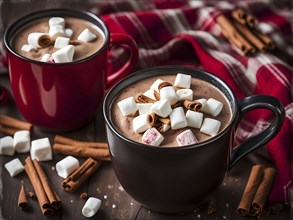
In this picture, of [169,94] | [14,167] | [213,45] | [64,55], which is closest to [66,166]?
[14,167]

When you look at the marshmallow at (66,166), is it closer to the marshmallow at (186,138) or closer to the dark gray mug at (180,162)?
the dark gray mug at (180,162)

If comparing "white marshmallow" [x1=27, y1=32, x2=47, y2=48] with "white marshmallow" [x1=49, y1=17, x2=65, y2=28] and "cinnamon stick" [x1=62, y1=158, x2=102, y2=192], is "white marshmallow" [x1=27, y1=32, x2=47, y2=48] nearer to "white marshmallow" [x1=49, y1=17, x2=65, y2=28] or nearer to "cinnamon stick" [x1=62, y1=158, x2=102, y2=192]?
"white marshmallow" [x1=49, y1=17, x2=65, y2=28]

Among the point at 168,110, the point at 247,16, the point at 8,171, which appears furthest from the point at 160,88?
the point at 247,16

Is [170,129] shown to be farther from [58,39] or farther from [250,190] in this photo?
[58,39]

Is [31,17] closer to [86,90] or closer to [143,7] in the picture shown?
[86,90]

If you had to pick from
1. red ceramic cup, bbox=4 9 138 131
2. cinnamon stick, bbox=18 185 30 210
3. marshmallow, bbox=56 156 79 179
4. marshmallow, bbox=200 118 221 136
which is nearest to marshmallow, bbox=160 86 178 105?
marshmallow, bbox=200 118 221 136
